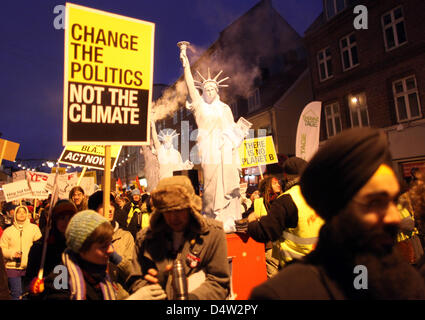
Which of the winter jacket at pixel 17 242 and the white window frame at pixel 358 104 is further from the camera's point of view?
the white window frame at pixel 358 104

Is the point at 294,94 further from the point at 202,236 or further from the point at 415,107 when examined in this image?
the point at 202,236

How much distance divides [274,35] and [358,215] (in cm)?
2999

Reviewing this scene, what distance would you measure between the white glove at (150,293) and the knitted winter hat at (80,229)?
434 mm

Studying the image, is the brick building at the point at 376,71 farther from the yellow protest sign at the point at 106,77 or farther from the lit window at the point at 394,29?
the yellow protest sign at the point at 106,77

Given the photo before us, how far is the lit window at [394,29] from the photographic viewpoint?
47.4ft

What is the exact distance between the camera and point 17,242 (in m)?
4.51

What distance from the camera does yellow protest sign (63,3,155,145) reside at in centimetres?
282

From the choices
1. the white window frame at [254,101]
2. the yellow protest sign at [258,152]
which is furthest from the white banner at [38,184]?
the white window frame at [254,101]

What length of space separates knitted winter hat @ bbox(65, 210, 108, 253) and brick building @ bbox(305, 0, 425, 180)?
48.3ft

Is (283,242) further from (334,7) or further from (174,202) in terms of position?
(334,7)

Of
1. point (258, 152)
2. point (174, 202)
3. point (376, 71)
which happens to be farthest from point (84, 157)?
point (376, 71)

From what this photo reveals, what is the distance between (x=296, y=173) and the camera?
306 centimetres

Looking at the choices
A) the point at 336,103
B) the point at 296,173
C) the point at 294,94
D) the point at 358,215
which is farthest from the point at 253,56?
the point at 358,215

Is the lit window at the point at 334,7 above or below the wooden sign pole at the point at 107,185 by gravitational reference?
above
